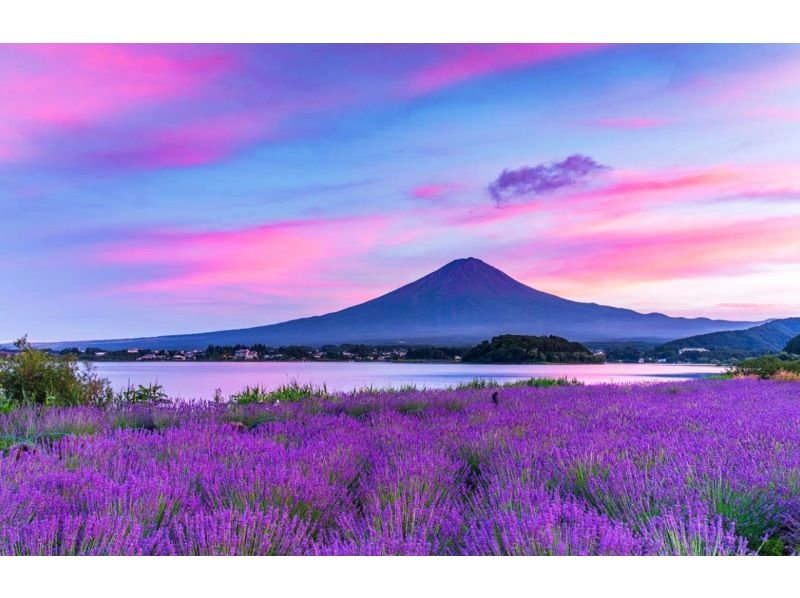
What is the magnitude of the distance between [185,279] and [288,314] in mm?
3567

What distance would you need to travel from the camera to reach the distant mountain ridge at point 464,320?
5016 cm

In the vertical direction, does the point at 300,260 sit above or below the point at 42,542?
above

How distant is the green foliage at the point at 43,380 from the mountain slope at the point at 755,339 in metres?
19.1

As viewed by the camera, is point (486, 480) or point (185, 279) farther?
point (185, 279)

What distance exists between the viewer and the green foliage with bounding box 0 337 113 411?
908 centimetres

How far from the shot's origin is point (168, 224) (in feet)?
34.2

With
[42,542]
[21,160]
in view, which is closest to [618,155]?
[42,542]

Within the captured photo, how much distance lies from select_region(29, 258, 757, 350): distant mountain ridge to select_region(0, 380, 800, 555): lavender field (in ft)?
137

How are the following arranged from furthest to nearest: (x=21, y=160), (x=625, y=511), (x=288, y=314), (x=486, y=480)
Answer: (x=288, y=314)
(x=21, y=160)
(x=486, y=480)
(x=625, y=511)

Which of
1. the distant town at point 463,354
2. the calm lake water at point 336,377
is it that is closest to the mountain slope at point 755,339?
the distant town at point 463,354

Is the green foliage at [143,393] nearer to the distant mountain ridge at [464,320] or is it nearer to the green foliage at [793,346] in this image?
the green foliage at [793,346]

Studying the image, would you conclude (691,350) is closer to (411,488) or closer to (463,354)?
(463,354)
